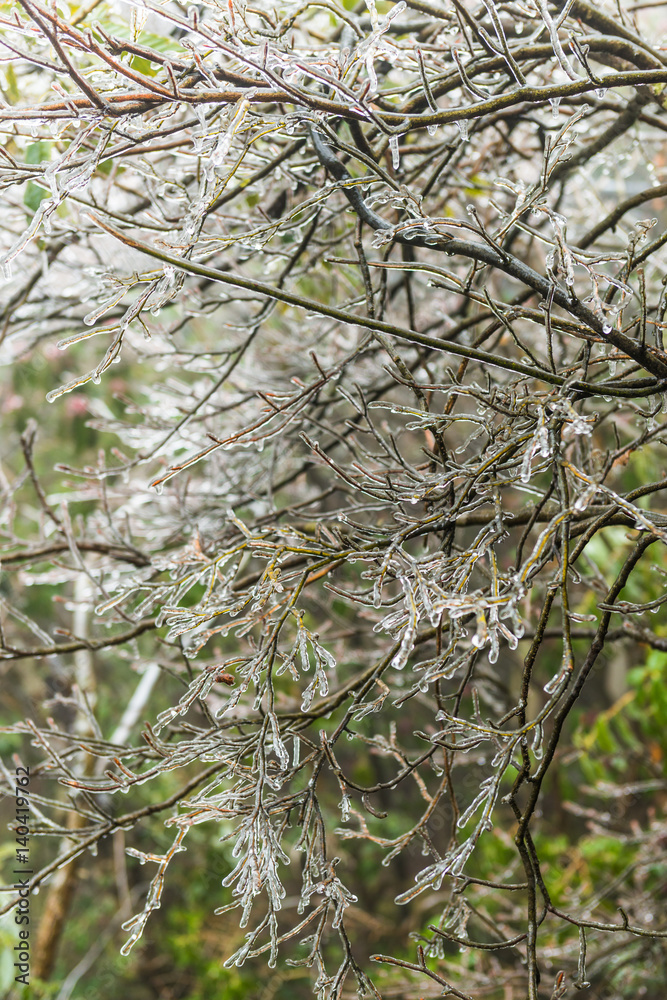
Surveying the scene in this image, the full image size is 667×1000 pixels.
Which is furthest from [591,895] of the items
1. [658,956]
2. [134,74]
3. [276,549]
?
[134,74]

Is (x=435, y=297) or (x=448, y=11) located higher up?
(x=448, y=11)

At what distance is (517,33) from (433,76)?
13.5 inches

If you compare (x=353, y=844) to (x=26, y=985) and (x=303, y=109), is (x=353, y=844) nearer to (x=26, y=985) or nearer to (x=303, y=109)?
(x=26, y=985)

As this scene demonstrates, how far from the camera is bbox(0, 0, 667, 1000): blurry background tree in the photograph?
0.86m

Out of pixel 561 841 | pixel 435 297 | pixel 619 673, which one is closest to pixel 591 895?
pixel 561 841

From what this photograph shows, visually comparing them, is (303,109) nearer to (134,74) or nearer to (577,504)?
(134,74)

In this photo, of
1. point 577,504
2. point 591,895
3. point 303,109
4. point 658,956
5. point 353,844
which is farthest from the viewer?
point 353,844

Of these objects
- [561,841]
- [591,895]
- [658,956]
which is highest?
[658,956]

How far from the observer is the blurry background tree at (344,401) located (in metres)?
0.86

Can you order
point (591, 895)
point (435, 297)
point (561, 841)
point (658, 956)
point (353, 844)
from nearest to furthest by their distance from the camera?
point (658, 956)
point (435, 297)
point (591, 895)
point (561, 841)
point (353, 844)

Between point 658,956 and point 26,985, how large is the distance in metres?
2.42

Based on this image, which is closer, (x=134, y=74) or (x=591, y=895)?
(x=134, y=74)

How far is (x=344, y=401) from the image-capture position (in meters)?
2.10

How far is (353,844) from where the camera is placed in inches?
223
